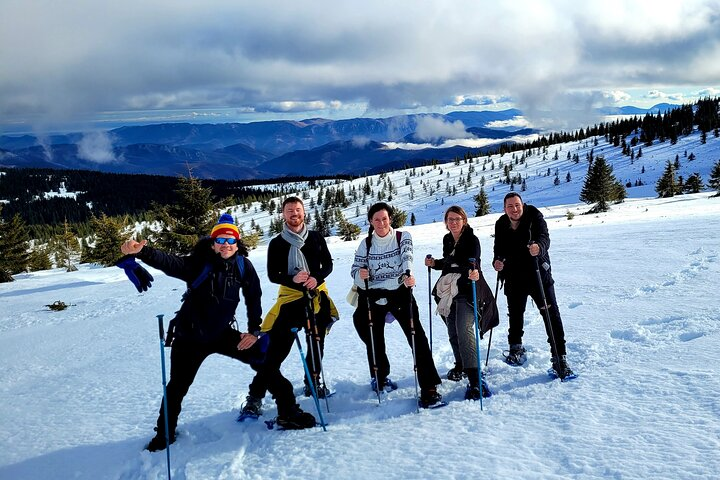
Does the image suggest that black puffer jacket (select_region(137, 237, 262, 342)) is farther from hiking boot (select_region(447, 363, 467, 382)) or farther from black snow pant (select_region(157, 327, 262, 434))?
hiking boot (select_region(447, 363, 467, 382))

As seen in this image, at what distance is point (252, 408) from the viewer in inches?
203

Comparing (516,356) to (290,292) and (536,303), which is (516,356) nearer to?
(536,303)

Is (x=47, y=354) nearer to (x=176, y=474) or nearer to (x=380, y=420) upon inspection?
(x=176, y=474)

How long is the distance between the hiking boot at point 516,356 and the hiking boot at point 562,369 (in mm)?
580

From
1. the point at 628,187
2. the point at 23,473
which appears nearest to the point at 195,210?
the point at 23,473

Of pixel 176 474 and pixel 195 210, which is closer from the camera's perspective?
pixel 176 474

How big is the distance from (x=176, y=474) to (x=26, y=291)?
61.7ft

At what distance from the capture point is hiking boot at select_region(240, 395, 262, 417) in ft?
16.9

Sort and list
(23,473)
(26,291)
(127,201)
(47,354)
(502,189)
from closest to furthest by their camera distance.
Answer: (23,473)
(47,354)
(26,291)
(502,189)
(127,201)

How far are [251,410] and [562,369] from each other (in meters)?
3.88

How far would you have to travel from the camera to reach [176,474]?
4301 millimetres

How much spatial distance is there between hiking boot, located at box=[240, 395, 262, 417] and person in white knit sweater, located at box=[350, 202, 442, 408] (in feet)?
4.81

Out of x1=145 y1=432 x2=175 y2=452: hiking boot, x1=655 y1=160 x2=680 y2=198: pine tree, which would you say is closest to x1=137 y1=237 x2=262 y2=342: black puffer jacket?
A: x1=145 y1=432 x2=175 y2=452: hiking boot

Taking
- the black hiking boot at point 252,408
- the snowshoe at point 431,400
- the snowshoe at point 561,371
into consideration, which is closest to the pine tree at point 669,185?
the snowshoe at point 561,371
